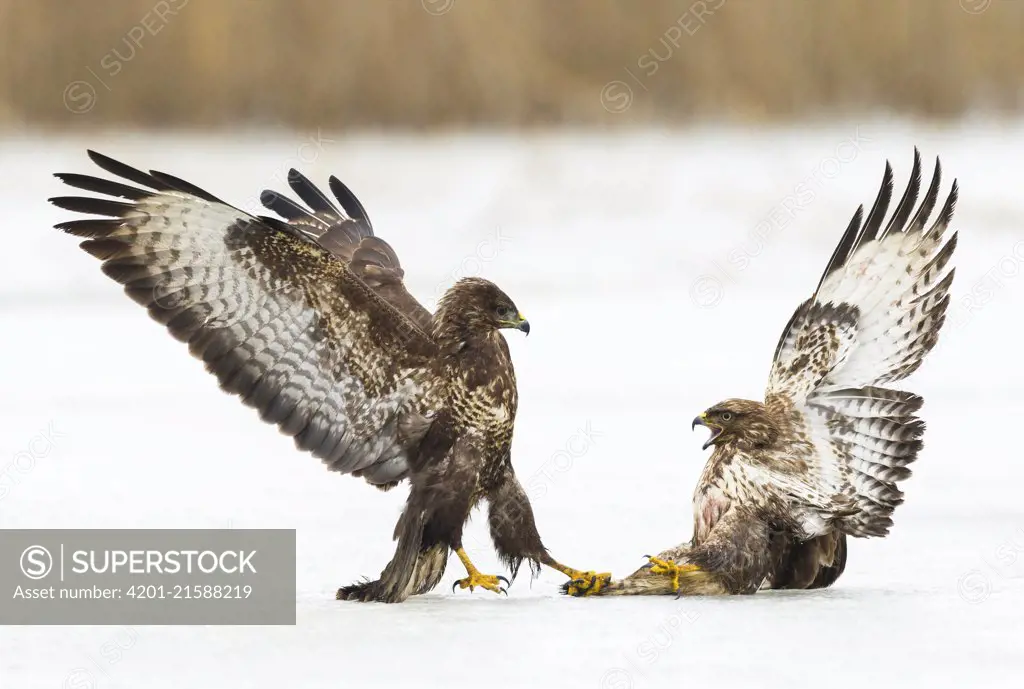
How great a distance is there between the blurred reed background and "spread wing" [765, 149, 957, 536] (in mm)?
8062

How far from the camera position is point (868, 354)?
5.18 m

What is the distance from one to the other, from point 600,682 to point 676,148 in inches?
389

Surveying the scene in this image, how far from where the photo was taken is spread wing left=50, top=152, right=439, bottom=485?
4.89 meters

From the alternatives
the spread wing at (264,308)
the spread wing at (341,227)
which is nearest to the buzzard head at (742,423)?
the spread wing at (264,308)

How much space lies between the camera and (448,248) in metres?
12.5

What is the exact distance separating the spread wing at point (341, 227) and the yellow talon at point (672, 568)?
135cm

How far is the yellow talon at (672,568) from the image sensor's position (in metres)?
5.01

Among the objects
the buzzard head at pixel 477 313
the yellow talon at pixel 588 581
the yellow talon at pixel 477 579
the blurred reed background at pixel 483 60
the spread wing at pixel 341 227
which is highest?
the blurred reed background at pixel 483 60

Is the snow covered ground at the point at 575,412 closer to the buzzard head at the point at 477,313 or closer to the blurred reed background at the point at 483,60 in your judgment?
the blurred reed background at the point at 483,60

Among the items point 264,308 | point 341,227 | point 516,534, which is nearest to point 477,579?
point 516,534

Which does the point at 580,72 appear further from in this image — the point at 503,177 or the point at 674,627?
the point at 674,627

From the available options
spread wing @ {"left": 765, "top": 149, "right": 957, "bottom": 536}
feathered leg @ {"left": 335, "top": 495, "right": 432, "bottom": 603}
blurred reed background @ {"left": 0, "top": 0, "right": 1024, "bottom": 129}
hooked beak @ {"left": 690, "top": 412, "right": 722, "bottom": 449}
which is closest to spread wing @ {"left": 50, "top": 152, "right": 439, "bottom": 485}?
feathered leg @ {"left": 335, "top": 495, "right": 432, "bottom": 603}

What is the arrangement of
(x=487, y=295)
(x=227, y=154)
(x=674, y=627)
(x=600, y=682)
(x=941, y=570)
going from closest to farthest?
(x=600, y=682) < (x=674, y=627) < (x=487, y=295) < (x=941, y=570) < (x=227, y=154)

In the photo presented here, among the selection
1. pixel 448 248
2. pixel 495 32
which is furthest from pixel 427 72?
pixel 448 248
